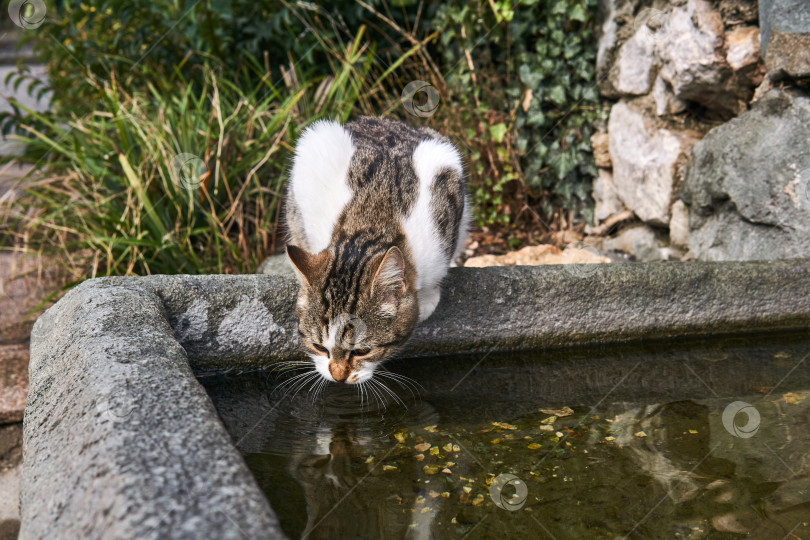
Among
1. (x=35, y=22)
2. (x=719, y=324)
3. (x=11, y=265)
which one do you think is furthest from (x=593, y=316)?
(x=35, y=22)

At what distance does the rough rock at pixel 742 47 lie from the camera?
10.5ft

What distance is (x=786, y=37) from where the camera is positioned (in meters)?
2.95

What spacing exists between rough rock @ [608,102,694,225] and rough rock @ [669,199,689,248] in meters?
0.05

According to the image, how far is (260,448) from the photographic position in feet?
6.43

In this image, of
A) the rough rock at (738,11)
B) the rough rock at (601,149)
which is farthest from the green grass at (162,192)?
the rough rock at (738,11)

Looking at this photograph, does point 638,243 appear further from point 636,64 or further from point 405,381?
point 405,381

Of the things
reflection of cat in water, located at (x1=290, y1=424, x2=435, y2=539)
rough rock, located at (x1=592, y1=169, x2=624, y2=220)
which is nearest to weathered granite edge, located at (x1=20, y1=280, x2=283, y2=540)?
reflection of cat in water, located at (x1=290, y1=424, x2=435, y2=539)

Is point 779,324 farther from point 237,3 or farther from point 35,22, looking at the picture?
point 35,22

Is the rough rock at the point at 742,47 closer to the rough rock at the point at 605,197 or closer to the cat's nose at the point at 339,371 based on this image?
the rough rock at the point at 605,197

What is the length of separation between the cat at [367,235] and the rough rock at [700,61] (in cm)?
136

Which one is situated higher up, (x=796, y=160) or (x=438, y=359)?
(x=796, y=160)

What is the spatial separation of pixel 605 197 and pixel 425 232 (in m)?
2.19

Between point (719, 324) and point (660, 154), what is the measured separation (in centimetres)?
127

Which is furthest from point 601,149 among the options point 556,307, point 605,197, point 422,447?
point 422,447
